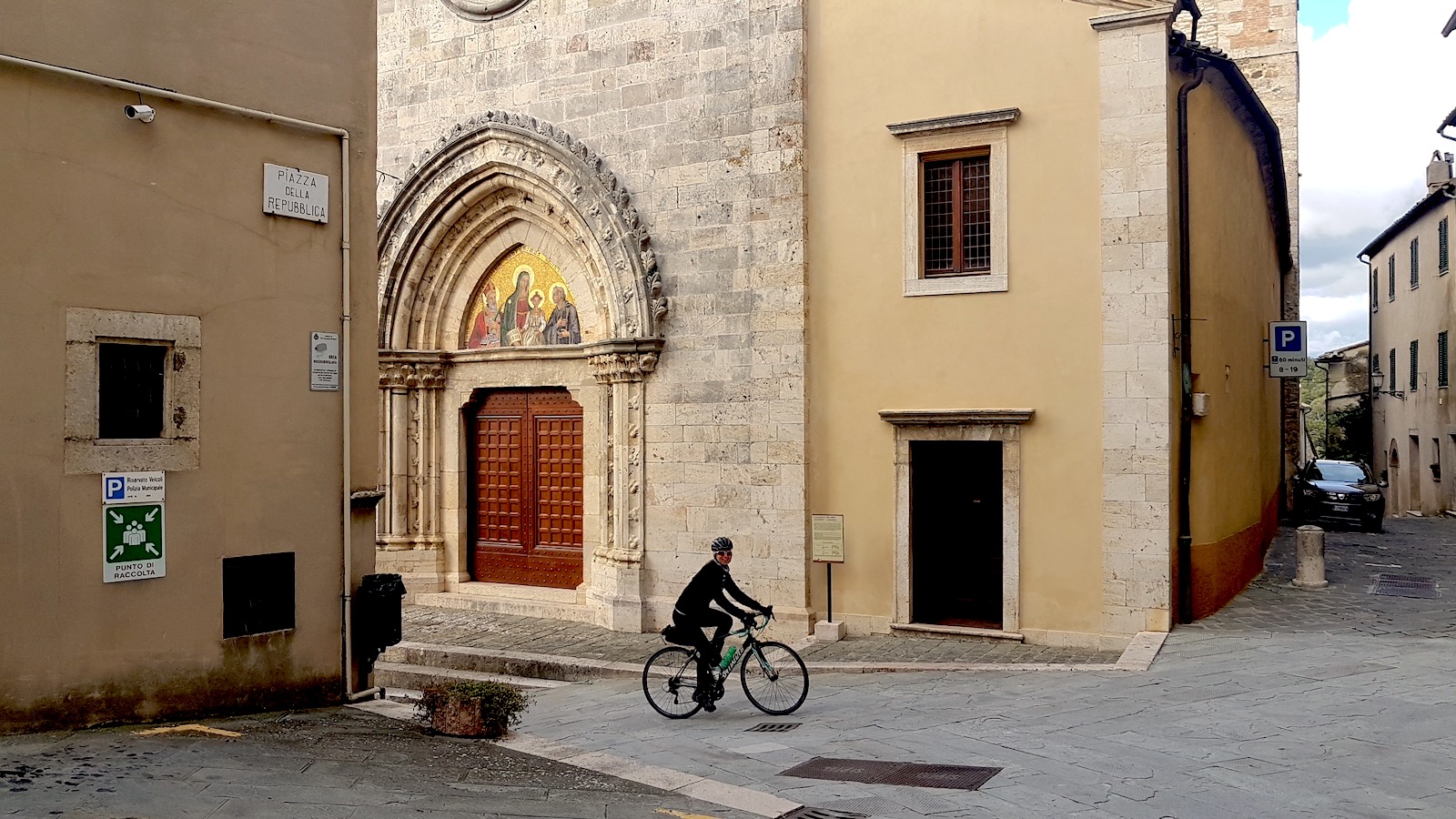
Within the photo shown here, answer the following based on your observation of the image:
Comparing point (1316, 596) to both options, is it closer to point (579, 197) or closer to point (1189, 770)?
point (1189, 770)

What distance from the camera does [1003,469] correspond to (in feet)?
41.0

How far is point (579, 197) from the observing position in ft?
48.9

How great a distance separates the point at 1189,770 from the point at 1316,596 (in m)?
7.97

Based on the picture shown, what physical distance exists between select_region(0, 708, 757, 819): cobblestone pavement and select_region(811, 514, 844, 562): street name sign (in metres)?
5.53

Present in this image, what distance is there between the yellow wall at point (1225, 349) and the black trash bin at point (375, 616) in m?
7.88

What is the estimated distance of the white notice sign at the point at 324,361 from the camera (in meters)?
9.13

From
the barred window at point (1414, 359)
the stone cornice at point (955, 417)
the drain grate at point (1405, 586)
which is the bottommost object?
the drain grate at point (1405, 586)

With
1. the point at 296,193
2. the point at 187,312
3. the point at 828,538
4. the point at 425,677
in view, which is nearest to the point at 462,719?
the point at 187,312

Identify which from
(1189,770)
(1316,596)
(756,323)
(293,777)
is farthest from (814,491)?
(293,777)

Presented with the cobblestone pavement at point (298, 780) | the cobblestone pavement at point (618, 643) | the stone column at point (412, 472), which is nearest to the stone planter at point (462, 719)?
the cobblestone pavement at point (298, 780)

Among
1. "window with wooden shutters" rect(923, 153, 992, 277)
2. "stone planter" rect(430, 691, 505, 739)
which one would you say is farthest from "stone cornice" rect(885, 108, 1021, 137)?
"stone planter" rect(430, 691, 505, 739)

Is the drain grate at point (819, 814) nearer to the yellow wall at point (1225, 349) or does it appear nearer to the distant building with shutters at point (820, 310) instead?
the distant building with shutters at point (820, 310)

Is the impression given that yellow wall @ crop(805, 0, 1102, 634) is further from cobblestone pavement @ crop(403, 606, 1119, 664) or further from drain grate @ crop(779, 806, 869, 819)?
drain grate @ crop(779, 806, 869, 819)

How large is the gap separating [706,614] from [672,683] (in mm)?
631
